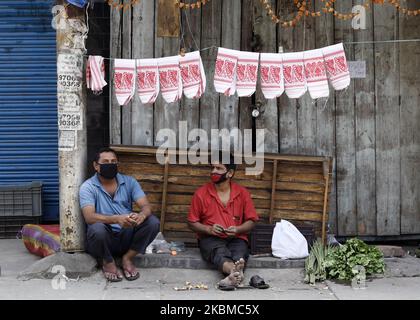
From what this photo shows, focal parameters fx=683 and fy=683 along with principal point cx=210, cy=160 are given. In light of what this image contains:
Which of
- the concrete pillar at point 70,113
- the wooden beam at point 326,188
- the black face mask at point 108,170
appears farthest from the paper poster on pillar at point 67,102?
the wooden beam at point 326,188

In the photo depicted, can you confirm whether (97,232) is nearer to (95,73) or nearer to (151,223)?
(151,223)

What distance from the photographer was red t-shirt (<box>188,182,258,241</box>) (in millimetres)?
6965

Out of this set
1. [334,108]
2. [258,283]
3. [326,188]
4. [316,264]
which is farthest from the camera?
[334,108]

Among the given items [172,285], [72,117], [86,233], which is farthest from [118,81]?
[172,285]

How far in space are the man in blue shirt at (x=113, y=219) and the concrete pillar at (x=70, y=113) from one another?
0.16 metres

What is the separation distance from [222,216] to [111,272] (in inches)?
49.3

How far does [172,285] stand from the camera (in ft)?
21.6

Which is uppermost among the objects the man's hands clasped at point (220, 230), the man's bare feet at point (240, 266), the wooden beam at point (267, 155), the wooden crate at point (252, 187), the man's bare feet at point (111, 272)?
the wooden beam at point (267, 155)

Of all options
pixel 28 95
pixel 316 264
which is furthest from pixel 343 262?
pixel 28 95

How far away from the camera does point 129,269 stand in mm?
6676

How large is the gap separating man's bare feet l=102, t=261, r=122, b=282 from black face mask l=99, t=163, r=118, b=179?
851 mm

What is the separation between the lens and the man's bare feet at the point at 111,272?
21.6 ft

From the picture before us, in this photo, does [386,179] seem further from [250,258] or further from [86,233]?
[86,233]

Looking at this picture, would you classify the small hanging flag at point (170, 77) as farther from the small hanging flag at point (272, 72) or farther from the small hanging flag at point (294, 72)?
the small hanging flag at point (294, 72)
